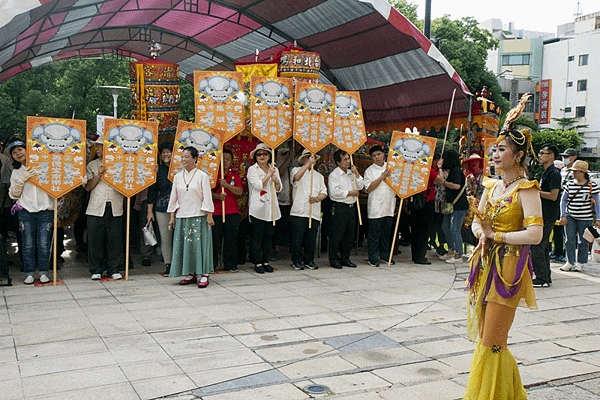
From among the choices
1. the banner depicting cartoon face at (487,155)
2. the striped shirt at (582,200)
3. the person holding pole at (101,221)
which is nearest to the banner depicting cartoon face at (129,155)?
the person holding pole at (101,221)

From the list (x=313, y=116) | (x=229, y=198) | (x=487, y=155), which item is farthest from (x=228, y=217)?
(x=487, y=155)

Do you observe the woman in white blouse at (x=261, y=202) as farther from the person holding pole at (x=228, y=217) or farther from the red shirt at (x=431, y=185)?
the red shirt at (x=431, y=185)

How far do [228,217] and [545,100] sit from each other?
40.4 m

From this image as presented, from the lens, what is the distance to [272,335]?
482 cm

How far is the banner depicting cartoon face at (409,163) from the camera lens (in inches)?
321

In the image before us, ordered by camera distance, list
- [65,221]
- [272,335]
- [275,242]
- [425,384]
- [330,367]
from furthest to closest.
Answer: [275,242] < [65,221] < [272,335] < [330,367] < [425,384]

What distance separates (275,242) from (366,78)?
442cm

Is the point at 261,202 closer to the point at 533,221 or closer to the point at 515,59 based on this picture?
the point at 533,221

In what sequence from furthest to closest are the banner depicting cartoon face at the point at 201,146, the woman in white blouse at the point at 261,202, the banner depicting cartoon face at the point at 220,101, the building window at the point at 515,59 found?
the building window at the point at 515,59 < the woman in white blouse at the point at 261,202 < the banner depicting cartoon face at the point at 220,101 < the banner depicting cartoon face at the point at 201,146

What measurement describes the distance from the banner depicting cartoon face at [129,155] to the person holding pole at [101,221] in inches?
6.4

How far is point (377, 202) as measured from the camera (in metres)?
8.20

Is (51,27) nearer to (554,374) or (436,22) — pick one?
(554,374)

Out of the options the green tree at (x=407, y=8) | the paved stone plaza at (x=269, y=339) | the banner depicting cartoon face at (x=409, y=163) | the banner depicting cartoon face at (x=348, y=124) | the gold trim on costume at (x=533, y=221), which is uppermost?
the green tree at (x=407, y=8)

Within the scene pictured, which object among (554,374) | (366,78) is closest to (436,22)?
(366,78)
